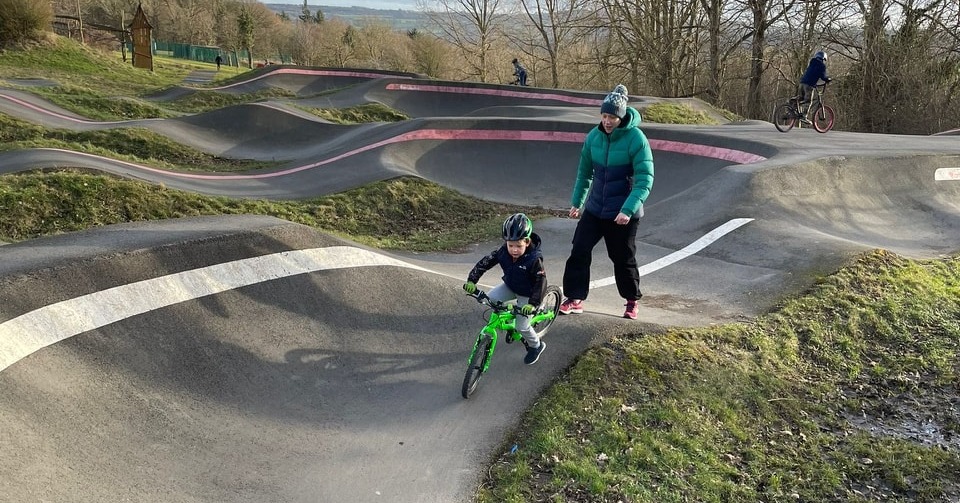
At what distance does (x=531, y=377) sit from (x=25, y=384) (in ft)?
13.4

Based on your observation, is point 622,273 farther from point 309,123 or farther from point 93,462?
point 309,123

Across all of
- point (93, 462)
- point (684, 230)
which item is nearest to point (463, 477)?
point (93, 462)

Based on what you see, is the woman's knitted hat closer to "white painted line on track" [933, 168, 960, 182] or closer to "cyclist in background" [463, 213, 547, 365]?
"cyclist in background" [463, 213, 547, 365]

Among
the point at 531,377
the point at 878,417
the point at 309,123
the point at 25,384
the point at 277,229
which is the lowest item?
the point at 878,417

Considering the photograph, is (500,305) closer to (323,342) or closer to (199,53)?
(323,342)

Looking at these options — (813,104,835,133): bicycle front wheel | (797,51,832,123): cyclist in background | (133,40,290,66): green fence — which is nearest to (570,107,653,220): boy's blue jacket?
(797,51,832,123): cyclist in background

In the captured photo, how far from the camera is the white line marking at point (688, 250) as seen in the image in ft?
29.4

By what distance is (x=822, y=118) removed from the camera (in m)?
17.7

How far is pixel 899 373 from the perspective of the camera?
668 centimetres

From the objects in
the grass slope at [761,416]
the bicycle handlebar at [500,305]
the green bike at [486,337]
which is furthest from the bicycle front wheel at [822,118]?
the bicycle handlebar at [500,305]

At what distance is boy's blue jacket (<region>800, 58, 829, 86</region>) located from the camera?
15697 mm

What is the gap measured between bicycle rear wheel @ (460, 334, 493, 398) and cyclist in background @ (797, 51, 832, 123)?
1419cm

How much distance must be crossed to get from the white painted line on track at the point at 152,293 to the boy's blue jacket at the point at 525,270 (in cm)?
237

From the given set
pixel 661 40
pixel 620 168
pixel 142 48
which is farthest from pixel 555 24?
pixel 620 168
